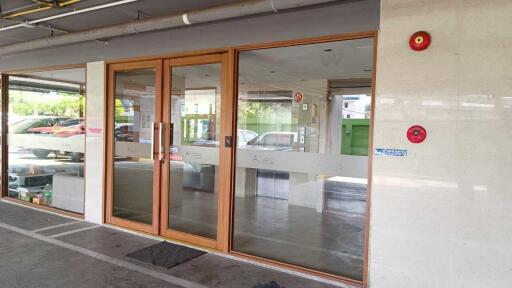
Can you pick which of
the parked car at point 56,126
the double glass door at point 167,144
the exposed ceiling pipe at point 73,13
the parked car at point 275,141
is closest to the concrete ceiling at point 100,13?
the exposed ceiling pipe at point 73,13

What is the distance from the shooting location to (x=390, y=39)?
9.61ft

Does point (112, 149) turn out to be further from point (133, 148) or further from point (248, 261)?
point (248, 261)

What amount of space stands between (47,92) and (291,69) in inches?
156

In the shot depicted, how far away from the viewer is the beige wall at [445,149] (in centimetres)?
257

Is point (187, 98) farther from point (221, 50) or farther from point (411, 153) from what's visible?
point (411, 153)

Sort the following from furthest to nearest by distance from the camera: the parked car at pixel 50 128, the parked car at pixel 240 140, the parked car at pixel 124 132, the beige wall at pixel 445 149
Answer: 1. the parked car at pixel 50 128
2. the parked car at pixel 124 132
3. the parked car at pixel 240 140
4. the beige wall at pixel 445 149

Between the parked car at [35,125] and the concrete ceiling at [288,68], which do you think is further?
the parked car at [35,125]

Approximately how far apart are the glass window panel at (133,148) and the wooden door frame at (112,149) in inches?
2.1

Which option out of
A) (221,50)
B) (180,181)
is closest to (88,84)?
(180,181)

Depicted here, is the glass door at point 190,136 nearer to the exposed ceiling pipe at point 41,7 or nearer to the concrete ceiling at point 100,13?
the concrete ceiling at point 100,13

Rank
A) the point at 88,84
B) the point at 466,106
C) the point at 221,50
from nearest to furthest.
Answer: the point at 466,106, the point at 221,50, the point at 88,84

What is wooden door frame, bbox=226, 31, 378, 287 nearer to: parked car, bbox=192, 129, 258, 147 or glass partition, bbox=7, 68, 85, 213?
parked car, bbox=192, 129, 258, 147

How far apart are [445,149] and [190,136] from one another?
275 cm

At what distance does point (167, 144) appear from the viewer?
14.3 feet
